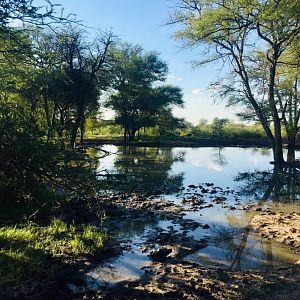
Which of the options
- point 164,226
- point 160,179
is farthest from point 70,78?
point 164,226

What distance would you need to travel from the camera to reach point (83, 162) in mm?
6938

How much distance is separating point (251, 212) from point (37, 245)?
24.8ft

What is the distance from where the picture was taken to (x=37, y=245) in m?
7.55

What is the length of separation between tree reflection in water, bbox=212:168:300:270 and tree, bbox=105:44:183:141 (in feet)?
117

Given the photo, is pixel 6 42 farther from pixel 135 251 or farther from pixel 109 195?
pixel 109 195

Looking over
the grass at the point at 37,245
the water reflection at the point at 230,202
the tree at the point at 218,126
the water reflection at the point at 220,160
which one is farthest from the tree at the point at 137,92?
the grass at the point at 37,245

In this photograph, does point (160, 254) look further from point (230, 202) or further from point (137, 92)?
point (137, 92)

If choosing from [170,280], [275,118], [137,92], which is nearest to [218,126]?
[137,92]

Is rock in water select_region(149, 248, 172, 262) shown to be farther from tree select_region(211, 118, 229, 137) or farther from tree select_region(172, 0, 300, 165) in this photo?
tree select_region(211, 118, 229, 137)

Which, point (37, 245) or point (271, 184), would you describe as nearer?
point (37, 245)

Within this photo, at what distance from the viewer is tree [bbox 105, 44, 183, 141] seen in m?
57.9

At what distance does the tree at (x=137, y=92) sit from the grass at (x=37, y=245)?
48.7 m

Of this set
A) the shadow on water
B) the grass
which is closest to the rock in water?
the shadow on water

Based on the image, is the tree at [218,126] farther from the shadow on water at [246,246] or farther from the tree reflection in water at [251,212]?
the shadow on water at [246,246]
